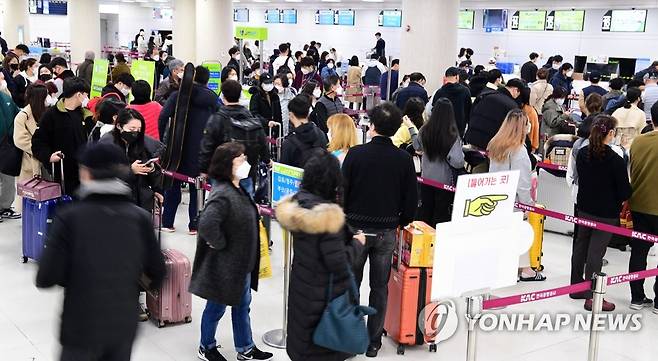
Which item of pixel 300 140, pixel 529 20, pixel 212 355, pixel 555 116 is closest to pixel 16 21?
pixel 529 20

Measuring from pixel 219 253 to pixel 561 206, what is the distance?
5624 millimetres

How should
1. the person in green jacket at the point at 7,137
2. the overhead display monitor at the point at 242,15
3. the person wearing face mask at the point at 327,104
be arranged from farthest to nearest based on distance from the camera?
the overhead display monitor at the point at 242,15, the person wearing face mask at the point at 327,104, the person in green jacket at the point at 7,137

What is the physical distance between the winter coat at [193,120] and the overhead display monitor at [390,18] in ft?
73.4

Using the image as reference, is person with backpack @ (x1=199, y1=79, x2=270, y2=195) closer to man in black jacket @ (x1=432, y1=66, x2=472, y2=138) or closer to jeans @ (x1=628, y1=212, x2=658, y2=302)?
jeans @ (x1=628, y1=212, x2=658, y2=302)

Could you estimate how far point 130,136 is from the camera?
5.56 m

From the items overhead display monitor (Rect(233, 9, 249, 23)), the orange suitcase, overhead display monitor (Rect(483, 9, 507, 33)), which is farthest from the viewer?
overhead display monitor (Rect(233, 9, 249, 23))

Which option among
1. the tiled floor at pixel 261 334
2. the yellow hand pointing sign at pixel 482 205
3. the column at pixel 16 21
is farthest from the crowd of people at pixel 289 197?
the column at pixel 16 21

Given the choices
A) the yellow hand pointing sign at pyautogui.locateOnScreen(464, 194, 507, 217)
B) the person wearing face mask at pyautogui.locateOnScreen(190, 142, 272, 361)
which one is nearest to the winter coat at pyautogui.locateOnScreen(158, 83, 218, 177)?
the person wearing face mask at pyautogui.locateOnScreen(190, 142, 272, 361)

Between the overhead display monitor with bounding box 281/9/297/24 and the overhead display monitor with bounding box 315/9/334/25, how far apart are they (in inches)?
59.0

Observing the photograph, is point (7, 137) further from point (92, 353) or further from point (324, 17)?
point (324, 17)

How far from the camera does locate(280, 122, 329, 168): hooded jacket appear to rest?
6.06 m

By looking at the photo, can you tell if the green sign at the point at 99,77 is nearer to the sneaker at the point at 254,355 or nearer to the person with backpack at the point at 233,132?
the person with backpack at the point at 233,132

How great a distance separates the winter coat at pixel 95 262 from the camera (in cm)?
309

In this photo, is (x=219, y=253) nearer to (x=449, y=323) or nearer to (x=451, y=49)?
(x=449, y=323)
